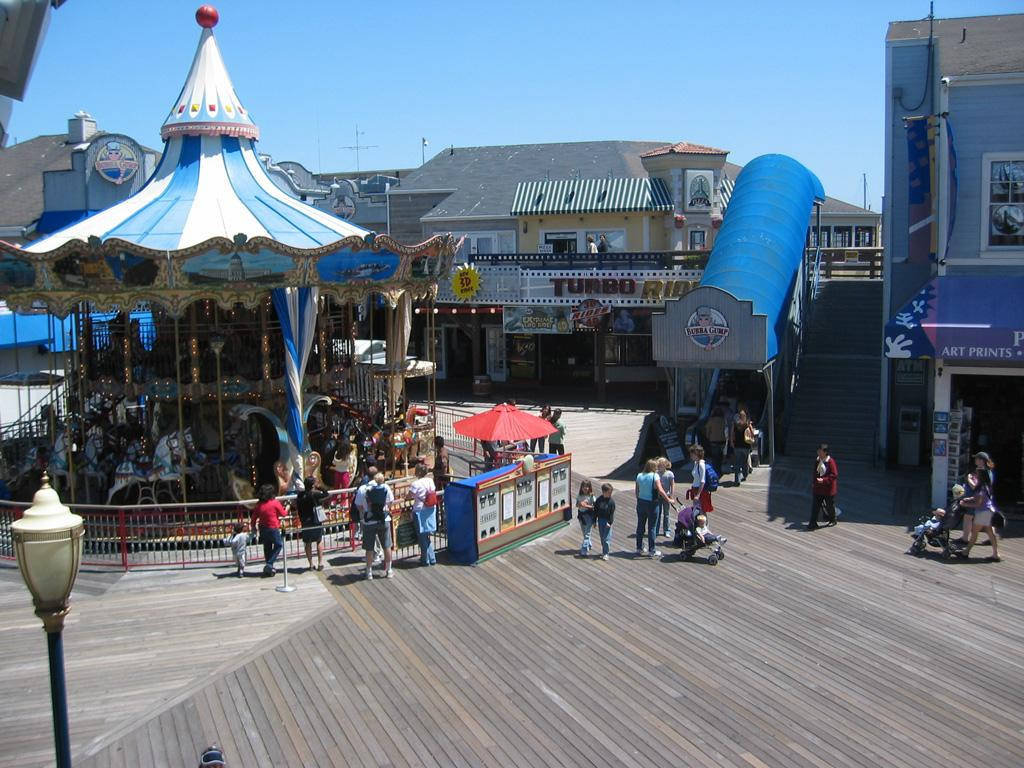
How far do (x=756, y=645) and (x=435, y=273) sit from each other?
10599 mm

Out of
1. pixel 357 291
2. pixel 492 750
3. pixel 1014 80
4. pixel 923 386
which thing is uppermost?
pixel 1014 80

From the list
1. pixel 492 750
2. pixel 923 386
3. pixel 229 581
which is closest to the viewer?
pixel 492 750

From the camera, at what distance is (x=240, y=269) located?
16.8 meters

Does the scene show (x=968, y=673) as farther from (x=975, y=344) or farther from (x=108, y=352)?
(x=108, y=352)

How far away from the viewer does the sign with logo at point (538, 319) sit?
104 feet

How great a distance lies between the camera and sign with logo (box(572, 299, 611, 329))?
31109 mm

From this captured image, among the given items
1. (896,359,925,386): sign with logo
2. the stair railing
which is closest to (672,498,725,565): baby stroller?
(896,359,925,386): sign with logo

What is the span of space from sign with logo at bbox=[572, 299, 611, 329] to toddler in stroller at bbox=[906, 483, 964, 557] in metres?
16.7

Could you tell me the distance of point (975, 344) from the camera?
1656cm

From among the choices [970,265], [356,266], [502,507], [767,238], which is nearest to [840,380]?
[767,238]

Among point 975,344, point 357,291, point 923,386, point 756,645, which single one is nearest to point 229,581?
point 357,291

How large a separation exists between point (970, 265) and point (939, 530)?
5.23 m

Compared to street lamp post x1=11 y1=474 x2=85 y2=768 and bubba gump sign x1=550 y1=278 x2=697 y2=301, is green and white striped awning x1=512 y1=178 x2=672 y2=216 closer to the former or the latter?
bubba gump sign x1=550 y1=278 x2=697 y2=301

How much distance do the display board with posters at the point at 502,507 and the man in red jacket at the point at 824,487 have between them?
3927 millimetres
